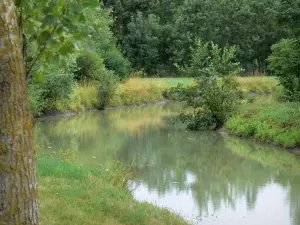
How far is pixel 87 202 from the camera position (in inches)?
276

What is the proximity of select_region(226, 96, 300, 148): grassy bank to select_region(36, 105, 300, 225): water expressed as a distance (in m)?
0.42

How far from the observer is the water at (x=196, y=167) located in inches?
387

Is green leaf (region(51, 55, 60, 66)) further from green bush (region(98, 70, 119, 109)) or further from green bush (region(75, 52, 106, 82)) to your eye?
green bush (region(75, 52, 106, 82))

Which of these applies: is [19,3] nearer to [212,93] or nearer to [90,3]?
[90,3]

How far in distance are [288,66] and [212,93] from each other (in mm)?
3746

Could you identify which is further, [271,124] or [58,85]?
[58,85]

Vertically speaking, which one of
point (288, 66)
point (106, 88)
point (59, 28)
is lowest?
point (106, 88)

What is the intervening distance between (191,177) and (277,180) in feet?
7.09

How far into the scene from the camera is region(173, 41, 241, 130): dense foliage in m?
19.2

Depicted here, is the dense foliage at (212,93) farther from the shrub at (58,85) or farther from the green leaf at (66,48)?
the green leaf at (66,48)

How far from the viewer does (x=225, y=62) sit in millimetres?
19922

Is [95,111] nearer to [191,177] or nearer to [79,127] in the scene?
[79,127]

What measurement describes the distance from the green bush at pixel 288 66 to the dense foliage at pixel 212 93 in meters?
2.33

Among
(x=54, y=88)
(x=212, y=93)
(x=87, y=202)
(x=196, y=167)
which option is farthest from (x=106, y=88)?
(x=87, y=202)
